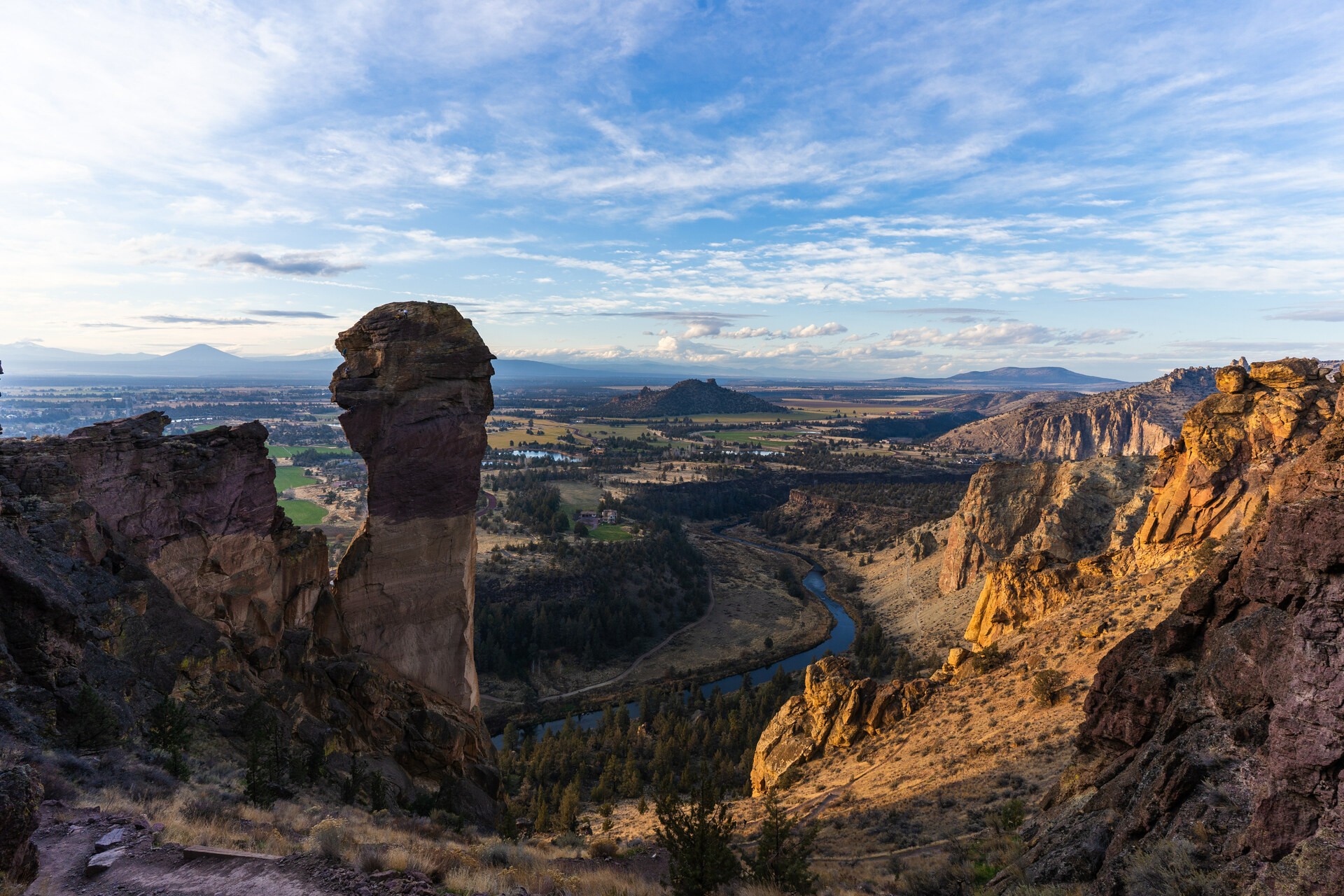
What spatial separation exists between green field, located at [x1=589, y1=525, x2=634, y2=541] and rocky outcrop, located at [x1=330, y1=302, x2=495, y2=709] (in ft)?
268

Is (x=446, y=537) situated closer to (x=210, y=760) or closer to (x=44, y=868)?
(x=210, y=760)

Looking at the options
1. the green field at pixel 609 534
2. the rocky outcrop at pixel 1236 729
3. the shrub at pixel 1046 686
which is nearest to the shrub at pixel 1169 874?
the rocky outcrop at pixel 1236 729

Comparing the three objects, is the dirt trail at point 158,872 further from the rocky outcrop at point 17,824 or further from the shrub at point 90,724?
the shrub at point 90,724

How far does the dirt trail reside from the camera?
1027cm

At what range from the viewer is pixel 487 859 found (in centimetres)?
1407

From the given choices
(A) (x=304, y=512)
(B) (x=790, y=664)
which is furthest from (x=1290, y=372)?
(A) (x=304, y=512)

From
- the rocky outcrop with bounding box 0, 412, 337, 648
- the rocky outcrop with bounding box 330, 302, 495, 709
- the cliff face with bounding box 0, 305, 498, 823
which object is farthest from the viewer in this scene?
the rocky outcrop with bounding box 330, 302, 495, 709

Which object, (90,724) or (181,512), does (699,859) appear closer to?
(90,724)

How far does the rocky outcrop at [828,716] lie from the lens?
35.0m

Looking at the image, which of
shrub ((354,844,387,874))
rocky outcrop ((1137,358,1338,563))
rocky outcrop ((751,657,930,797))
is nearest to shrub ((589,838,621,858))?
shrub ((354,844,387,874))

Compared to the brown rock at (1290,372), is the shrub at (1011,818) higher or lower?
lower

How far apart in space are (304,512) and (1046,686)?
11494 cm

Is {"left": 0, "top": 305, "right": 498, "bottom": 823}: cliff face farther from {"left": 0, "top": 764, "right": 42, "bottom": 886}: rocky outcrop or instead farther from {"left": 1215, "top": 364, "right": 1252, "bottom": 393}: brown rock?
{"left": 1215, "top": 364, "right": 1252, "bottom": 393}: brown rock

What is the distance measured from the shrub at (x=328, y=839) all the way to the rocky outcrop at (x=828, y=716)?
2592 cm
